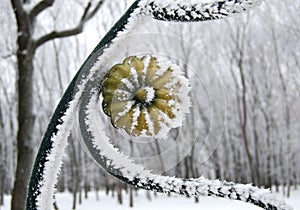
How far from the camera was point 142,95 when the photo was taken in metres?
0.39

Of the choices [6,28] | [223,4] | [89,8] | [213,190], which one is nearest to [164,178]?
[213,190]

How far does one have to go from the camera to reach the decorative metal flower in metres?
0.39

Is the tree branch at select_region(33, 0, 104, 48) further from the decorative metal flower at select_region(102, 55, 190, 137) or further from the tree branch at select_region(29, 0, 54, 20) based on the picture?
the decorative metal flower at select_region(102, 55, 190, 137)

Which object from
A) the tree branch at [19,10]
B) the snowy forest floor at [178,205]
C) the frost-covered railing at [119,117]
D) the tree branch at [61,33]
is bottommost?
the snowy forest floor at [178,205]

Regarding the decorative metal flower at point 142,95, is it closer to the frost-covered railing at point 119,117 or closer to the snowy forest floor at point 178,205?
the frost-covered railing at point 119,117

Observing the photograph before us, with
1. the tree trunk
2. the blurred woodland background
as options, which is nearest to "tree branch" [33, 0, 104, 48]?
the tree trunk

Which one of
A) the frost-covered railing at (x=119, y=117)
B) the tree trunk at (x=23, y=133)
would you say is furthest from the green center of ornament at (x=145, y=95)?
the tree trunk at (x=23, y=133)

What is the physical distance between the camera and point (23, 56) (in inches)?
114

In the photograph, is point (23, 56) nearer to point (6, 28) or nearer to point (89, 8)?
point (89, 8)

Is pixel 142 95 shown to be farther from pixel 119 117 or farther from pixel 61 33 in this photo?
pixel 61 33

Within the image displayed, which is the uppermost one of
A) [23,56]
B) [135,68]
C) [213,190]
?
[23,56]

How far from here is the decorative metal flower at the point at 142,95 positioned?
0.39m

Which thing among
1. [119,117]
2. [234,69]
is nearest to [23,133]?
[119,117]

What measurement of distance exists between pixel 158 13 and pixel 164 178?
0.46ft
